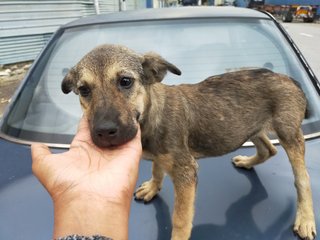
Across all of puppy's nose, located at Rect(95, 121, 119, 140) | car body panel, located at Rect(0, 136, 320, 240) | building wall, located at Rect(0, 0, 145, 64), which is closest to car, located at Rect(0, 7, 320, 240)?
car body panel, located at Rect(0, 136, 320, 240)

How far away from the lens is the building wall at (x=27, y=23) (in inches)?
383

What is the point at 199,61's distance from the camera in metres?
2.87

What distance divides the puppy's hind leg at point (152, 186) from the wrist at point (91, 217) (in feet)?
1.82

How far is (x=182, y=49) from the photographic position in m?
2.93

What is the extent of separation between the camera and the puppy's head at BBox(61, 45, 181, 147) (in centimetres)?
178

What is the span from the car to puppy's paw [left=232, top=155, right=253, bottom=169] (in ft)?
0.13

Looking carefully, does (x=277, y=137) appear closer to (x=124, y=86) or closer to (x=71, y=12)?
(x=124, y=86)

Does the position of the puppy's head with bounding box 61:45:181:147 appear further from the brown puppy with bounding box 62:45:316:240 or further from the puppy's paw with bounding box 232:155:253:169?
the puppy's paw with bounding box 232:155:253:169

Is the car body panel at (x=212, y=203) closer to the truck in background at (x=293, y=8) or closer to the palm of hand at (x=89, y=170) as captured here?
the palm of hand at (x=89, y=170)

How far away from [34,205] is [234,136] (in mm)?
1207

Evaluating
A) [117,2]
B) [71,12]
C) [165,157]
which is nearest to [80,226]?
[165,157]

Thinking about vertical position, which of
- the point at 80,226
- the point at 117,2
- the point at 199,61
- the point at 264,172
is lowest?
the point at 117,2

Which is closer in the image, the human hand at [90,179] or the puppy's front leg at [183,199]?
the human hand at [90,179]

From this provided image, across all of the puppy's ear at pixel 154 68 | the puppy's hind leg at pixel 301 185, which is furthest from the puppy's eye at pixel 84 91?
the puppy's hind leg at pixel 301 185
